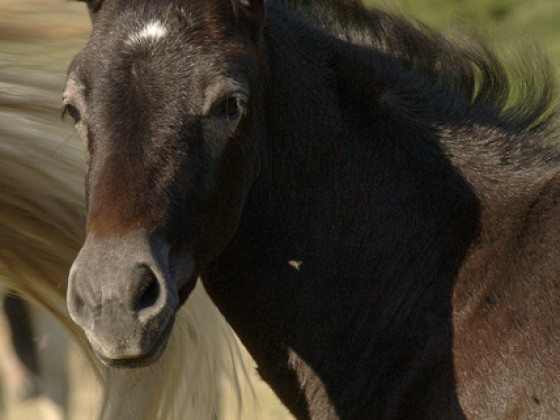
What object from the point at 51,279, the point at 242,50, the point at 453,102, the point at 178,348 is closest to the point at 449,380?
the point at 453,102

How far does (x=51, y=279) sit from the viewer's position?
503 cm

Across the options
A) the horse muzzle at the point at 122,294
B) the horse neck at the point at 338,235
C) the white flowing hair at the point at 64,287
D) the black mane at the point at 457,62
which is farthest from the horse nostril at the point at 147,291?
the white flowing hair at the point at 64,287

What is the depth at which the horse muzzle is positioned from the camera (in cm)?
269

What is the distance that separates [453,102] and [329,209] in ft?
2.01

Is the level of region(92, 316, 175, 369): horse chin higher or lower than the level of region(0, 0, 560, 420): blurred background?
higher

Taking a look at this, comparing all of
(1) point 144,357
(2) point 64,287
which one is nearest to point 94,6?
(1) point 144,357

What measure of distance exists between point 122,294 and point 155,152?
43 centimetres

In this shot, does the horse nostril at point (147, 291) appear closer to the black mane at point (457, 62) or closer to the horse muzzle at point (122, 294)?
the horse muzzle at point (122, 294)

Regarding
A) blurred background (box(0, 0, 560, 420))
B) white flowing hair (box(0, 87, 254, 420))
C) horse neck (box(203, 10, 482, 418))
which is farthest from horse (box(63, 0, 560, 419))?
white flowing hair (box(0, 87, 254, 420))

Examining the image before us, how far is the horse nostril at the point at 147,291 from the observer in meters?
2.70

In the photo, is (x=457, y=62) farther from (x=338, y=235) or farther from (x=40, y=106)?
(x=40, y=106)

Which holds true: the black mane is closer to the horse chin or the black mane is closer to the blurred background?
the blurred background

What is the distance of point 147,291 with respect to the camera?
Result: 108 inches

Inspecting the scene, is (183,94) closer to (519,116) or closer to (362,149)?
(362,149)
